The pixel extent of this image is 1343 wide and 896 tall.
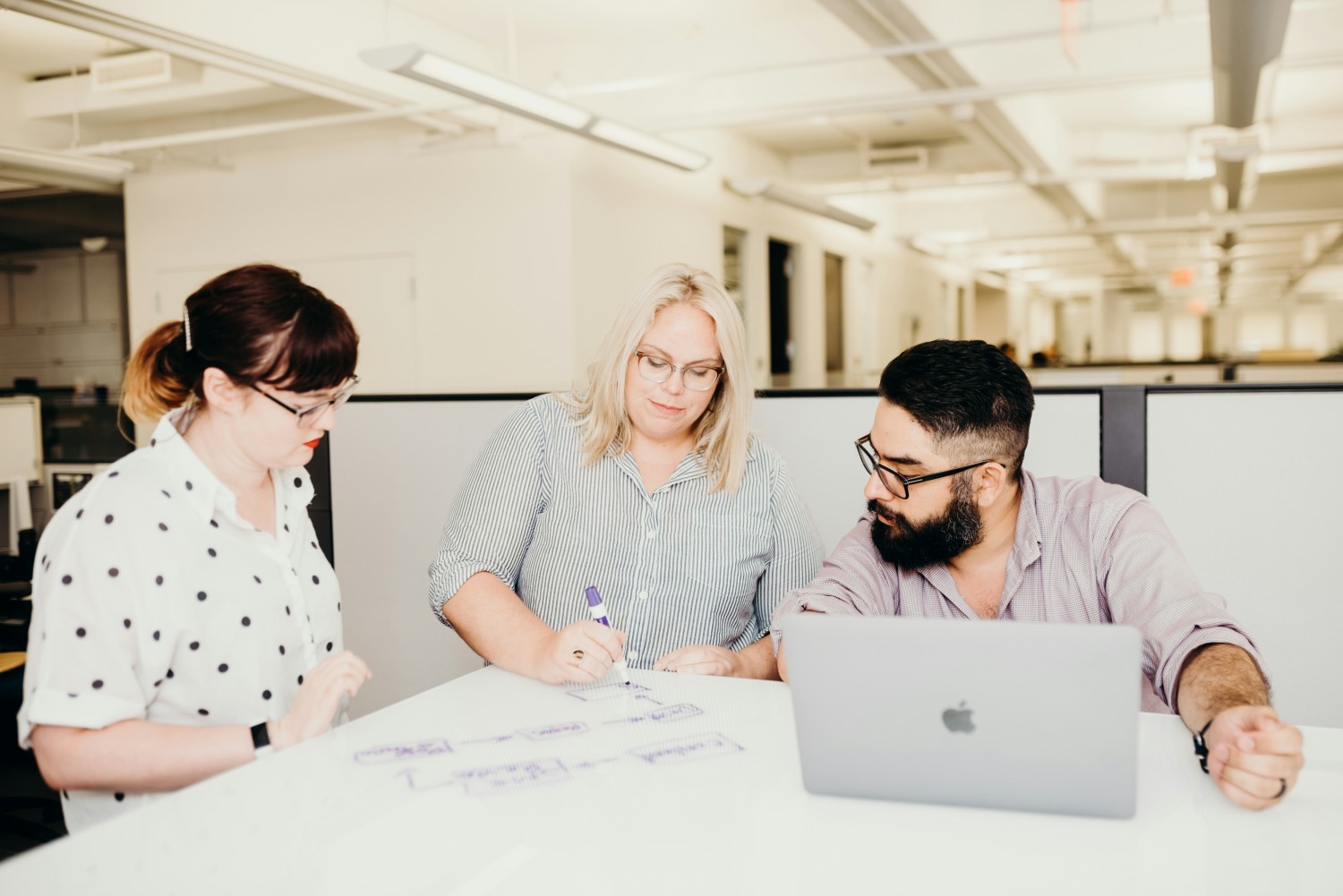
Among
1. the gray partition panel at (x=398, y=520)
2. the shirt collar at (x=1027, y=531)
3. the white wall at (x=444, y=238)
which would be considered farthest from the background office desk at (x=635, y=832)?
the white wall at (x=444, y=238)

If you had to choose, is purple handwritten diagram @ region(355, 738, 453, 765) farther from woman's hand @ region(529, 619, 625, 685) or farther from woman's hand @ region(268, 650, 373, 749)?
woman's hand @ region(529, 619, 625, 685)

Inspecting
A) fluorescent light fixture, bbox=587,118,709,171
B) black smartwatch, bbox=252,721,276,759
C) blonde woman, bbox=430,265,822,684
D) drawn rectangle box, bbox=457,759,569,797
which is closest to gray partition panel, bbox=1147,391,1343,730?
blonde woman, bbox=430,265,822,684

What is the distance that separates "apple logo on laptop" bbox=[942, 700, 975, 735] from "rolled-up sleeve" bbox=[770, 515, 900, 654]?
58cm

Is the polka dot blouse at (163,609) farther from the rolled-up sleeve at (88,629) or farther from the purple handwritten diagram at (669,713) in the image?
the purple handwritten diagram at (669,713)

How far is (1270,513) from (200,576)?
6.68 ft

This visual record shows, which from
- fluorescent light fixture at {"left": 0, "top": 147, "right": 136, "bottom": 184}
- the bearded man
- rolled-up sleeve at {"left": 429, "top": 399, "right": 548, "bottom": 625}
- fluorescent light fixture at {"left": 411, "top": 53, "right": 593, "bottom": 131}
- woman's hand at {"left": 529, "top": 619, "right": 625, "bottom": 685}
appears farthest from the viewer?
fluorescent light fixture at {"left": 0, "top": 147, "right": 136, "bottom": 184}

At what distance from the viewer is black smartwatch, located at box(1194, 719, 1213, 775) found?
1.17 m

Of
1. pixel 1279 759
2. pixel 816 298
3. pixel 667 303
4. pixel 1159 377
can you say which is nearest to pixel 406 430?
pixel 667 303

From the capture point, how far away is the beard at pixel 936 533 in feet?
5.34

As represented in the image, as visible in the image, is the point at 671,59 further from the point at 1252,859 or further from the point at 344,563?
the point at 1252,859

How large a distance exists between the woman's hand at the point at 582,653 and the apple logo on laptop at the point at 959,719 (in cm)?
56

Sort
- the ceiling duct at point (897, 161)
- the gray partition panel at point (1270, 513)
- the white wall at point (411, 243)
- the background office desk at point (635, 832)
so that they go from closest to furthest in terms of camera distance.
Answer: the background office desk at point (635, 832)
the gray partition panel at point (1270, 513)
the white wall at point (411, 243)
the ceiling duct at point (897, 161)

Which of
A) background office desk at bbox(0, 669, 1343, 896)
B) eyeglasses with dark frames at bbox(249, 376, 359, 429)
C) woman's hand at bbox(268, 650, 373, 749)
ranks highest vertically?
eyeglasses with dark frames at bbox(249, 376, 359, 429)

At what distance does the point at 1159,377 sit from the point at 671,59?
3.52 metres
